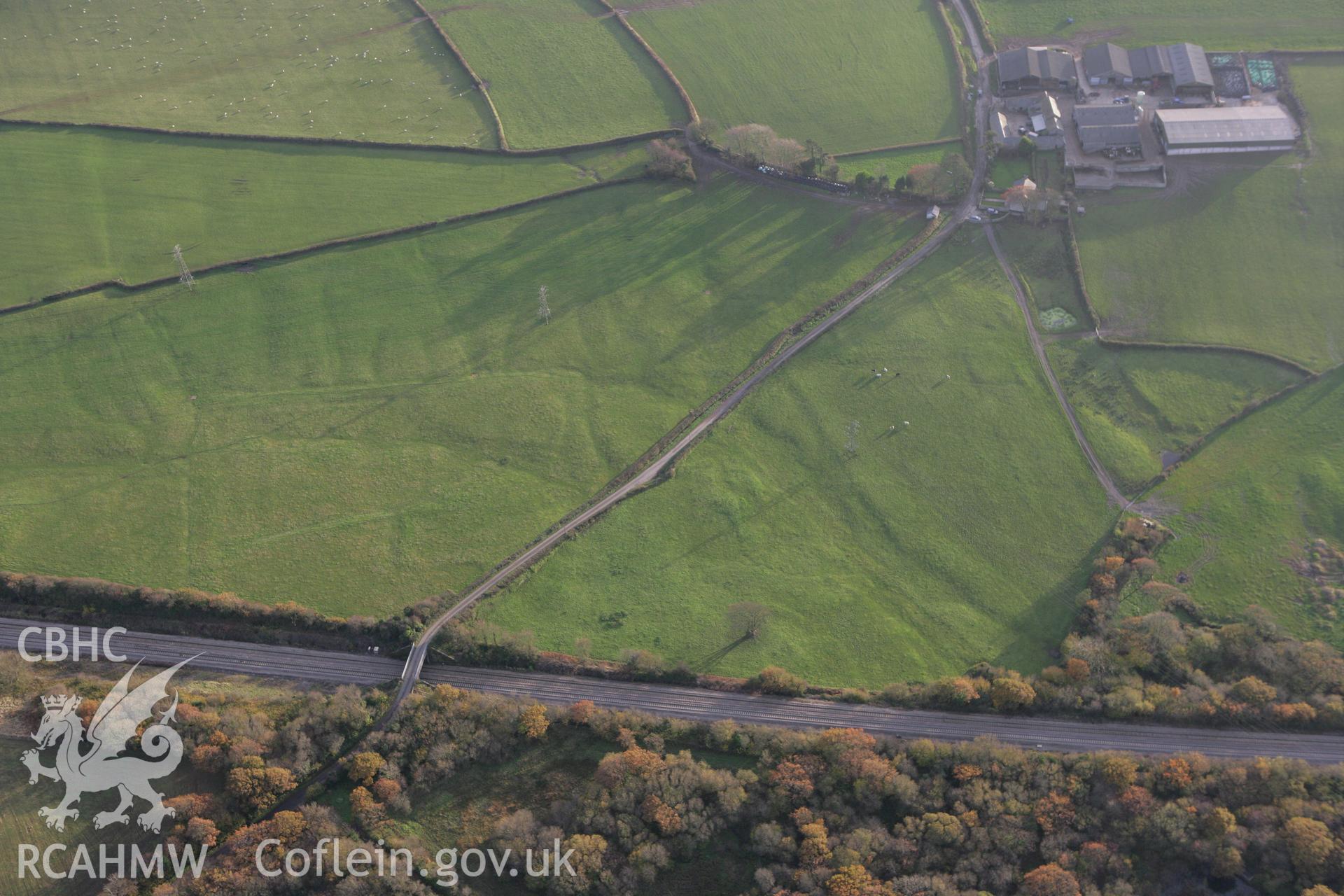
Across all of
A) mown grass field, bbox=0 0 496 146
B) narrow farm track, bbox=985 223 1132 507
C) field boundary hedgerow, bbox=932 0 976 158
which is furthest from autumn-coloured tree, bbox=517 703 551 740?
field boundary hedgerow, bbox=932 0 976 158

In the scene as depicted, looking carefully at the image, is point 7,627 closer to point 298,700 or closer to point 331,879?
point 298,700

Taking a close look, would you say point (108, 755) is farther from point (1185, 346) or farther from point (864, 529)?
point (1185, 346)

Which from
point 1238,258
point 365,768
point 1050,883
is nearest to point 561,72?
point 1238,258

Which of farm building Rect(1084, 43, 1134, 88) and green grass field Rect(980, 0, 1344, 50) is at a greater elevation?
green grass field Rect(980, 0, 1344, 50)

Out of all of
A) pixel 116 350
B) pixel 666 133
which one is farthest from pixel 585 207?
pixel 116 350

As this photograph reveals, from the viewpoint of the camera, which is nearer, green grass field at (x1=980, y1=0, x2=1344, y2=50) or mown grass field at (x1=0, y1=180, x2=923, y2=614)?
mown grass field at (x1=0, y1=180, x2=923, y2=614)

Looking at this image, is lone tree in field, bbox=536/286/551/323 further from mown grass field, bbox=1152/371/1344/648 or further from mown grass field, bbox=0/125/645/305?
mown grass field, bbox=1152/371/1344/648
